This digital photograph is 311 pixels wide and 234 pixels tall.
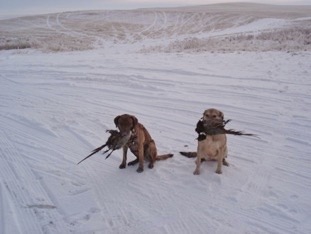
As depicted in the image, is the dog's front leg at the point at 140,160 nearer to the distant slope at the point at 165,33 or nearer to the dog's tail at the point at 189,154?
the dog's tail at the point at 189,154

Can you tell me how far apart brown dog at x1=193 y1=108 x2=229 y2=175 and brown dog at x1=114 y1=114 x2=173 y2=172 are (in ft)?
2.30

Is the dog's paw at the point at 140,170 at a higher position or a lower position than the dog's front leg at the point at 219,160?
lower

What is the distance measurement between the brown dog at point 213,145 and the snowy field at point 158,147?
0.19 meters

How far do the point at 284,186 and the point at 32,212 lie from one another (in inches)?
127

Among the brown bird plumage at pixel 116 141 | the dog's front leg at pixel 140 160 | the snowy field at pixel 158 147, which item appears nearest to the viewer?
the snowy field at pixel 158 147

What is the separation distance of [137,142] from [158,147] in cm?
131

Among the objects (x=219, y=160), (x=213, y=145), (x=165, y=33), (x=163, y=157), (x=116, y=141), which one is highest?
(x=165, y=33)

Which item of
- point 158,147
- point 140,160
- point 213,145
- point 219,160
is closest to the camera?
point 213,145

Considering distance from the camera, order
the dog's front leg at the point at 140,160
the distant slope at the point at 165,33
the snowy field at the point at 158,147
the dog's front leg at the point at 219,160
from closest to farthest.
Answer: the snowy field at the point at 158,147 < the dog's front leg at the point at 219,160 < the dog's front leg at the point at 140,160 < the distant slope at the point at 165,33

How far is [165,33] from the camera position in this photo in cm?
3141

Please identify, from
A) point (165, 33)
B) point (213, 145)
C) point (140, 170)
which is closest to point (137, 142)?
point (140, 170)

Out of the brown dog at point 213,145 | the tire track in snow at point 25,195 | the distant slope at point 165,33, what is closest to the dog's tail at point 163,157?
the brown dog at point 213,145

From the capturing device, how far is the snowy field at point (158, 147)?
4434 millimetres

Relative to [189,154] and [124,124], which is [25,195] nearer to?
[124,124]
